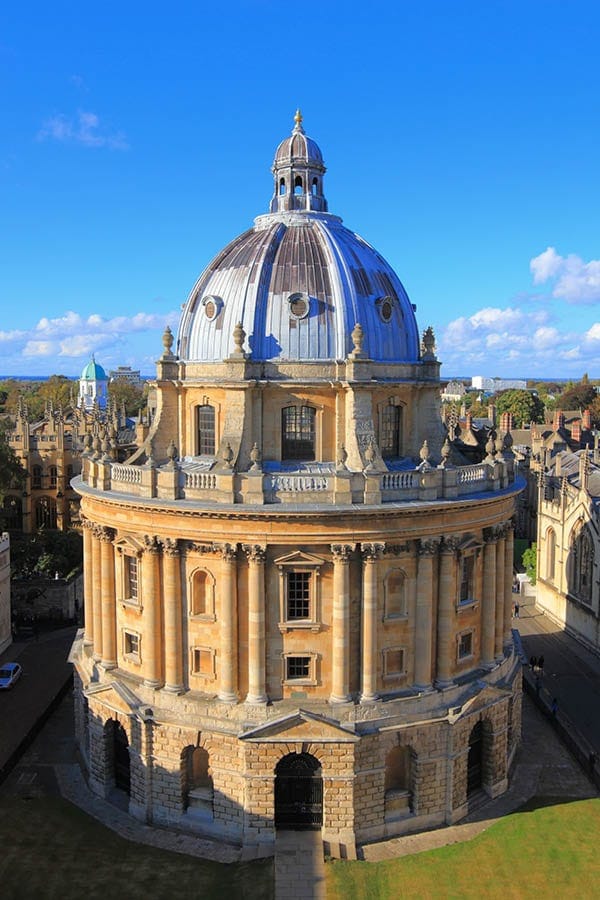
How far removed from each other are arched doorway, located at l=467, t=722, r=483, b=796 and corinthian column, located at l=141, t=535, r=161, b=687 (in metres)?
15.7

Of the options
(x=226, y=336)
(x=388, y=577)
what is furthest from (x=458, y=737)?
(x=226, y=336)

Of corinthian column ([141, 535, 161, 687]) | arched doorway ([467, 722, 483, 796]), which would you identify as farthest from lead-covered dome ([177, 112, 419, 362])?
arched doorway ([467, 722, 483, 796])

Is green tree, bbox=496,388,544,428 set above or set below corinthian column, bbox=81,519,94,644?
above

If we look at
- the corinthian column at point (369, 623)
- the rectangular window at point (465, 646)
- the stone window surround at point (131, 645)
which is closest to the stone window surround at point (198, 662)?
the stone window surround at point (131, 645)

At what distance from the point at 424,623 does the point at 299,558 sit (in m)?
6.81

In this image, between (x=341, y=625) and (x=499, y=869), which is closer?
(x=499, y=869)

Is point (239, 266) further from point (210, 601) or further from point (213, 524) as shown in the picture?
point (210, 601)

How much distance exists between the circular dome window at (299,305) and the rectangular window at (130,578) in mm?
14215

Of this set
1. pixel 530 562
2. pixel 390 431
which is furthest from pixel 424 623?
pixel 530 562

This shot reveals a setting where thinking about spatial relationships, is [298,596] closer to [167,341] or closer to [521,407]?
[167,341]

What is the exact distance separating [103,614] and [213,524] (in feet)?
30.4

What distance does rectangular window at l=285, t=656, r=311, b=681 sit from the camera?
35.3 m

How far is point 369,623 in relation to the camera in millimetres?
35125

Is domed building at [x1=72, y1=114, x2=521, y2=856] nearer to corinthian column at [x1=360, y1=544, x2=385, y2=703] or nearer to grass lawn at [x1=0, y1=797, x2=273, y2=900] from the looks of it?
corinthian column at [x1=360, y1=544, x2=385, y2=703]
